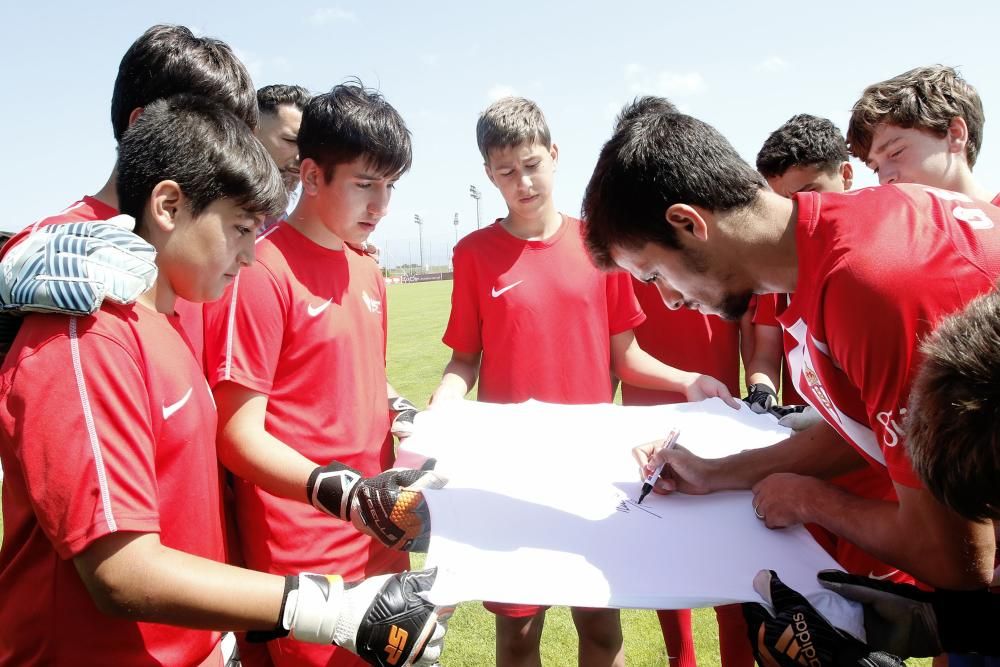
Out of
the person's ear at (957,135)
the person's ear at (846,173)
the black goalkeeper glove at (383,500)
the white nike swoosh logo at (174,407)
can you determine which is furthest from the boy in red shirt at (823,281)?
the person's ear at (846,173)

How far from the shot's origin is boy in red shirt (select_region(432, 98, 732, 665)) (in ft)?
9.37

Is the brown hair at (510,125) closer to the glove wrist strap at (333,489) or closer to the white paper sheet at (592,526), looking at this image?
the white paper sheet at (592,526)

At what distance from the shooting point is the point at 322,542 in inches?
83.1

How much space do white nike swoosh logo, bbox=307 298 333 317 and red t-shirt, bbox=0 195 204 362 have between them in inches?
13.5

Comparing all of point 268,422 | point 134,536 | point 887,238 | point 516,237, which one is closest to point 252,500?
point 268,422

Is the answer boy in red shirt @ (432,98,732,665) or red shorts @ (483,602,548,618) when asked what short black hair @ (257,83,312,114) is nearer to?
boy in red shirt @ (432,98,732,665)

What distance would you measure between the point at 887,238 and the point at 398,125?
1.77m

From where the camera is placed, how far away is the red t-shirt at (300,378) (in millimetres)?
2018

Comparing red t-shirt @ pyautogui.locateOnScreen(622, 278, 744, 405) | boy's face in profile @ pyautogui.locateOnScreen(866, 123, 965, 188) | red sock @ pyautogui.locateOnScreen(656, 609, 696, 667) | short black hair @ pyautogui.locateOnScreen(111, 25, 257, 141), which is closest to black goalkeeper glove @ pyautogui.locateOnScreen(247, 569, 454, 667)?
short black hair @ pyautogui.locateOnScreen(111, 25, 257, 141)

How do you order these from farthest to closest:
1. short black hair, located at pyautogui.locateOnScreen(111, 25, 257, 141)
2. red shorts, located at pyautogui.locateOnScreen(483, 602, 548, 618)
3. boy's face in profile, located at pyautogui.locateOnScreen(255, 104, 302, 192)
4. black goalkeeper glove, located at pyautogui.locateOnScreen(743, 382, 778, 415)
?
boy's face in profile, located at pyautogui.locateOnScreen(255, 104, 302, 192), red shorts, located at pyautogui.locateOnScreen(483, 602, 548, 618), black goalkeeper glove, located at pyautogui.locateOnScreen(743, 382, 778, 415), short black hair, located at pyautogui.locateOnScreen(111, 25, 257, 141)

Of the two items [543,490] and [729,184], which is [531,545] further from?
[729,184]

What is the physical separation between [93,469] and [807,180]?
3498 mm

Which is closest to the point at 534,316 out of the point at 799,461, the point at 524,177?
the point at 524,177

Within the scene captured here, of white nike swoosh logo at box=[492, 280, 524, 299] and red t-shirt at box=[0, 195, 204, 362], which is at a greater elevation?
red t-shirt at box=[0, 195, 204, 362]
